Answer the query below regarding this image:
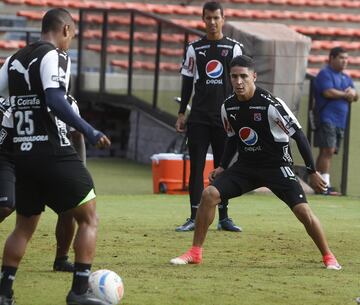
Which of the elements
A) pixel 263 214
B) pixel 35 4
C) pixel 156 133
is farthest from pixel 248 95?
pixel 35 4

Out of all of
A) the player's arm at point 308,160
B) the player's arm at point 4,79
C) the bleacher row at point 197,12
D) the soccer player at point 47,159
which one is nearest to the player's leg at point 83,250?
the soccer player at point 47,159

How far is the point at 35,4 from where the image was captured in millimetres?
21266

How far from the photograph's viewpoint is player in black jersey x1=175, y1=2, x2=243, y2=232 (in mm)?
11164

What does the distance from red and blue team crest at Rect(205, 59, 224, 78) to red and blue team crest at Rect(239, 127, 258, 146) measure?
6.89 feet

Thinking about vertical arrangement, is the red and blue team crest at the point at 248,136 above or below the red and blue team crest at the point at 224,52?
below

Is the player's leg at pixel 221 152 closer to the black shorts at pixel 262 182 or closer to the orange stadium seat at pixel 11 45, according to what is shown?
the black shorts at pixel 262 182

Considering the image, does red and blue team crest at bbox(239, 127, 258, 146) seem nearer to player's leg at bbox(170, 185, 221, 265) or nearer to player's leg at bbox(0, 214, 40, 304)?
player's leg at bbox(170, 185, 221, 265)

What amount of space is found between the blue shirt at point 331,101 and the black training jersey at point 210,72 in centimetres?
506

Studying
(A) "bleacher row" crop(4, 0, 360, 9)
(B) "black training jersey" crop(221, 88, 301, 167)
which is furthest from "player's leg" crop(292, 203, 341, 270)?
(A) "bleacher row" crop(4, 0, 360, 9)

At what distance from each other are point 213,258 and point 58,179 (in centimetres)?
255

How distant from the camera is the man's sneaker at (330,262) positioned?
29.3 feet

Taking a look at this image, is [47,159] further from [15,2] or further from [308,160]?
[15,2]

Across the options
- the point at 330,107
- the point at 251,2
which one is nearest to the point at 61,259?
the point at 330,107

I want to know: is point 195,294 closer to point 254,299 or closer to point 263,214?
point 254,299
